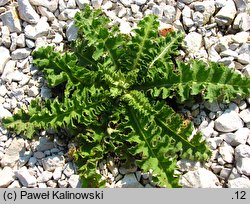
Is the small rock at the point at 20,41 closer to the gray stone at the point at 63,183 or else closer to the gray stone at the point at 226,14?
the gray stone at the point at 63,183

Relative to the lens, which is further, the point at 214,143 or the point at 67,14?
the point at 67,14

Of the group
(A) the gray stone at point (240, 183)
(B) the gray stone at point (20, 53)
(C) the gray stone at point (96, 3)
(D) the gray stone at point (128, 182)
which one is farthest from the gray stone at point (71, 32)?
(A) the gray stone at point (240, 183)

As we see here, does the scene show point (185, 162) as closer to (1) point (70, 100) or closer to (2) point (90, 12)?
(1) point (70, 100)

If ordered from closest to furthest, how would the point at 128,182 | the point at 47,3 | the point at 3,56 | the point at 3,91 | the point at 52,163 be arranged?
the point at 128,182
the point at 52,163
the point at 3,91
the point at 3,56
the point at 47,3

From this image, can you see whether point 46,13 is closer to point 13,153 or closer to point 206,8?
point 13,153

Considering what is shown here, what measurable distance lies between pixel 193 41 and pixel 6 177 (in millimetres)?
2484

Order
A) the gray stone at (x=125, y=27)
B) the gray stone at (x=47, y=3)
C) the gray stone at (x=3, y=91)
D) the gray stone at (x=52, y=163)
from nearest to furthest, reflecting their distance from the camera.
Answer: the gray stone at (x=52, y=163) → the gray stone at (x=3, y=91) → the gray stone at (x=125, y=27) → the gray stone at (x=47, y=3)

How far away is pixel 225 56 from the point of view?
5688mm

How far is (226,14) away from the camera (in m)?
5.90

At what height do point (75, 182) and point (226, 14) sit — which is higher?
point (226, 14)

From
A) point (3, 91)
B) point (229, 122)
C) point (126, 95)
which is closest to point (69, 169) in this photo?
point (126, 95)

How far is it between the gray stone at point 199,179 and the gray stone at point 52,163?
1247 millimetres

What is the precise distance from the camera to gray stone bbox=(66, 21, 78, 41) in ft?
19.4

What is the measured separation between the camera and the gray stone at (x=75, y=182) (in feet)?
17.1
